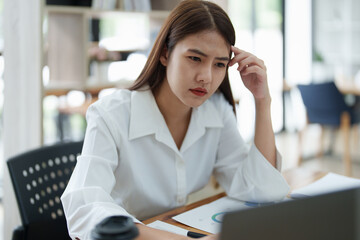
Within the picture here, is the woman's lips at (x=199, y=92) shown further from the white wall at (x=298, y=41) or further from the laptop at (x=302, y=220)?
the white wall at (x=298, y=41)

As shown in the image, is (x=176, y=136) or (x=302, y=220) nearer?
(x=302, y=220)

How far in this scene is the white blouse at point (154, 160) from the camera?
1.17 meters

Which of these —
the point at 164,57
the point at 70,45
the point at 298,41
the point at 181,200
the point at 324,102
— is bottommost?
the point at 181,200

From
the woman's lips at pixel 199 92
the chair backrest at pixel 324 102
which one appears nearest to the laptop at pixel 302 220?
the woman's lips at pixel 199 92

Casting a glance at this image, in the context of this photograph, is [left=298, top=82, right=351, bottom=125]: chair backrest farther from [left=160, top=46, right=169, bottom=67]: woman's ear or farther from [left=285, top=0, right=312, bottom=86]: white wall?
[left=160, top=46, right=169, bottom=67]: woman's ear

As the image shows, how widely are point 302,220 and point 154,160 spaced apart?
0.82 m

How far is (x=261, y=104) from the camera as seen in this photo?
4.84ft

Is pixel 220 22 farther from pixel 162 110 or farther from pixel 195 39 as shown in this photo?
pixel 162 110

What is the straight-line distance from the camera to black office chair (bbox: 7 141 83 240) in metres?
1.25

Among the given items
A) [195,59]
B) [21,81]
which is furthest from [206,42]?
[21,81]

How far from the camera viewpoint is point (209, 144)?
150 cm

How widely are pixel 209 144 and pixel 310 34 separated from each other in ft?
17.3

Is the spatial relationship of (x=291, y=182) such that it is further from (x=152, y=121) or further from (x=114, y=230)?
(x=114, y=230)

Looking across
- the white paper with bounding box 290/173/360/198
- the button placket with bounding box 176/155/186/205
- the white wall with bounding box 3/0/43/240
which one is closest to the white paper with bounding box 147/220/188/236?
the button placket with bounding box 176/155/186/205
